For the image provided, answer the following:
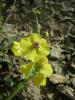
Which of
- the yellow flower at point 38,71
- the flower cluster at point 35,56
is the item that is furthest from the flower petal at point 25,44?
the yellow flower at point 38,71

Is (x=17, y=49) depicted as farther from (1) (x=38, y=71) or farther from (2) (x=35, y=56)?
(1) (x=38, y=71)

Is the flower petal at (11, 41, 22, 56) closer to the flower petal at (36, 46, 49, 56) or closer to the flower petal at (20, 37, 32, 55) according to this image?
the flower petal at (20, 37, 32, 55)

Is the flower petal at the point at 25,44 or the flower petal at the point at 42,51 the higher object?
the flower petal at the point at 25,44

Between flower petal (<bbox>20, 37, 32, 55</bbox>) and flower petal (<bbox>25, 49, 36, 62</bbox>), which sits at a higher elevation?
flower petal (<bbox>20, 37, 32, 55</bbox>)

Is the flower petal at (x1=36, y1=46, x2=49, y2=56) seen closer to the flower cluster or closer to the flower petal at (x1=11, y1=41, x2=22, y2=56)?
the flower cluster

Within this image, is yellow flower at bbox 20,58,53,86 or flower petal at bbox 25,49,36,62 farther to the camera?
flower petal at bbox 25,49,36,62

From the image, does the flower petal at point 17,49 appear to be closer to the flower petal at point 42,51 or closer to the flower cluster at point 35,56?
the flower cluster at point 35,56

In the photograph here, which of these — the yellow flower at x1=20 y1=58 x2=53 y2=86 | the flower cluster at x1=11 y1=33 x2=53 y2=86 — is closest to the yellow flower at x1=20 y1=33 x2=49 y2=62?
the flower cluster at x1=11 y1=33 x2=53 y2=86

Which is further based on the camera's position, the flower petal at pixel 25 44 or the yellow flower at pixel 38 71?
the flower petal at pixel 25 44

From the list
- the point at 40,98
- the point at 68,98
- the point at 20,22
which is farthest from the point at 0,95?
the point at 20,22
